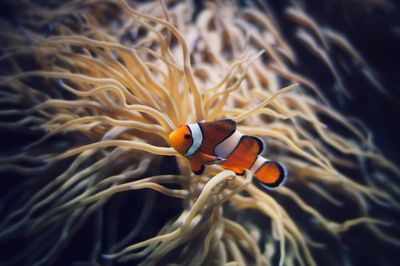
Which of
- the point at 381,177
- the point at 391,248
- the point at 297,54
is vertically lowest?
the point at 391,248

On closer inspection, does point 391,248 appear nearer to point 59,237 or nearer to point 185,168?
point 185,168

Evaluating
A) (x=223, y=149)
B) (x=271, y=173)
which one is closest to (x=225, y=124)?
(x=223, y=149)

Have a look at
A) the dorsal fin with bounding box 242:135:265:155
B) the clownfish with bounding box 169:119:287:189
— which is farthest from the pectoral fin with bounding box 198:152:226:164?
the dorsal fin with bounding box 242:135:265:155

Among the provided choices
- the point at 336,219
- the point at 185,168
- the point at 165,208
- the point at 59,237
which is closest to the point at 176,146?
Result: the point at 185,168

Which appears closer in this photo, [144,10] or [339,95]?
[339,95]

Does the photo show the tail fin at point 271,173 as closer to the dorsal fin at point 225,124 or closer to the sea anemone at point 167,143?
the sea anemone at point 167,143

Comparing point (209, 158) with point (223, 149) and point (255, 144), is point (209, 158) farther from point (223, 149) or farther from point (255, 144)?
point (255, 144)
